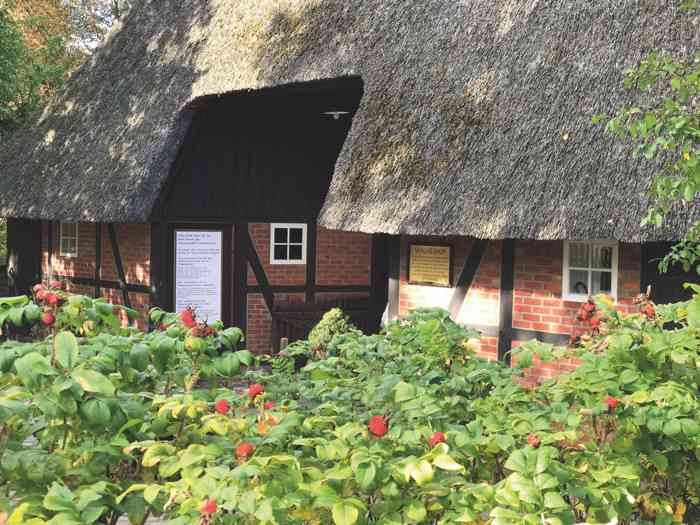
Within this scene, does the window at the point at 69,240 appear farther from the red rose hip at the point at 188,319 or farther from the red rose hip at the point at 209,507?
the red rose hip at the point at 209,507

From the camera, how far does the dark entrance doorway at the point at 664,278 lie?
7.05m

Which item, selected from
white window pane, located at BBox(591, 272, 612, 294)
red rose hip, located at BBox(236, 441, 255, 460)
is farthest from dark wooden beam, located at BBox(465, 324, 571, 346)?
red rose hip, located at BBox(236, 441, 255, 460)

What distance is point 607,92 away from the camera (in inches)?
292

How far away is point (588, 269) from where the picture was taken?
7578 millimetres

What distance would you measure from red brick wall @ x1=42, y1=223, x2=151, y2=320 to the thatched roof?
0.79 m

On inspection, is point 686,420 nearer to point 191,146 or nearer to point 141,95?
point 191,146

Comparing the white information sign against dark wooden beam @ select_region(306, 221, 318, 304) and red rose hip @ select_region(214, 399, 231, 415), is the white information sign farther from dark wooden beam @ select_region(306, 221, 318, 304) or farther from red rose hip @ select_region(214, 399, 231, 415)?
red rose hip @ select_region(214, 399, 231, 415)

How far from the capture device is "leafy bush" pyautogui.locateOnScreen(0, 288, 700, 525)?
216 centimetres

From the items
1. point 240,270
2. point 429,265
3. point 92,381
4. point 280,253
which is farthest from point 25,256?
point 92,381

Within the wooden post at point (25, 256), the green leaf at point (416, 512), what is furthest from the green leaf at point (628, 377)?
the wooden post at point (25, 256)

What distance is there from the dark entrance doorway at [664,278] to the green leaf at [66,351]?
5647 millimetres

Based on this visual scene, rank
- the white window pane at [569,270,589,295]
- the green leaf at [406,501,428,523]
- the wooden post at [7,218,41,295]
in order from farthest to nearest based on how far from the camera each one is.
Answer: the wooden post at [7,218,41,295] → the white window pane at [569,270,589,295] → the green leaf at [406,501,428,523]

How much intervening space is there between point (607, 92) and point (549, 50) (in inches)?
36.3

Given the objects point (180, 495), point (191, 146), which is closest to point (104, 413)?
point (180, 495)
